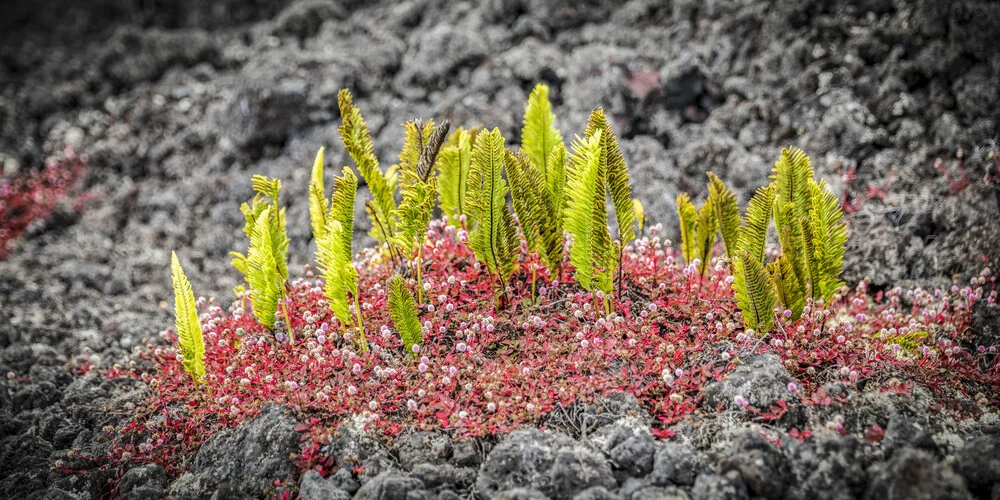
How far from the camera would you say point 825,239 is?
3795 mm

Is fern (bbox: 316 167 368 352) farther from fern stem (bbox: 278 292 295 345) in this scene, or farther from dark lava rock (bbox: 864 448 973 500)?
dark lava rock (bbox: 864 448 973 500)

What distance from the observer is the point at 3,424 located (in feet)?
13.6

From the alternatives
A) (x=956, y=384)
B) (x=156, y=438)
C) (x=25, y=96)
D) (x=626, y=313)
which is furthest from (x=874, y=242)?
(x=25, y=96)

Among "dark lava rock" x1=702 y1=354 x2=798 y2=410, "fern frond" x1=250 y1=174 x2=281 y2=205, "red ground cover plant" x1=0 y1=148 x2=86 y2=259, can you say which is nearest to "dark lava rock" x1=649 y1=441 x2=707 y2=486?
"dark lava rock" x1=702 y1=354 x2=798 y2=410

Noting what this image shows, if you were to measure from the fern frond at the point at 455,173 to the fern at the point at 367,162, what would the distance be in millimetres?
348

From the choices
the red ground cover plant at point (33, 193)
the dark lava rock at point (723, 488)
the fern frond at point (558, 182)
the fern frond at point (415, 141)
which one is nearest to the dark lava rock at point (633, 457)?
the dark lava rock at point (723, 488)

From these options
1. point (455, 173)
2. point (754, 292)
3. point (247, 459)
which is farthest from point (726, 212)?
point (247, 459)

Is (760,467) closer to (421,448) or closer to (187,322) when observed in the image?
(421,448)

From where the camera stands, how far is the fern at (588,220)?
3547mm

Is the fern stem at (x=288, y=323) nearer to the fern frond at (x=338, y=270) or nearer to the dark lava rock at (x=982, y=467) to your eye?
the fern frond at (x=338, y=270)

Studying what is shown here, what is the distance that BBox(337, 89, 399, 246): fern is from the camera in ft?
13.4

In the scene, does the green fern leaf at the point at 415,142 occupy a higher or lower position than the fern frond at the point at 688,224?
higher

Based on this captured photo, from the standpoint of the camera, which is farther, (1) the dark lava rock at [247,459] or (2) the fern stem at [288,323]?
(2) the fern stem at [288,323]

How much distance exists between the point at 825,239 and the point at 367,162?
264 cm
